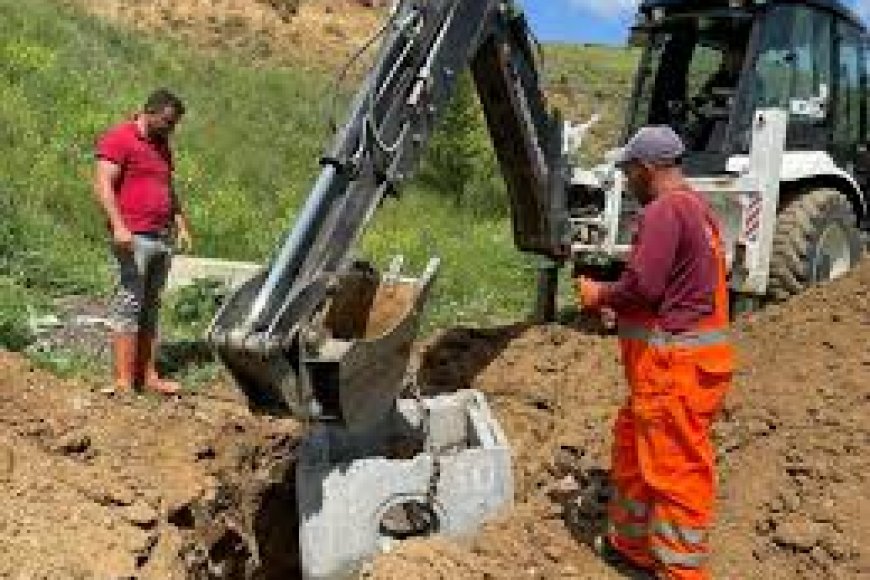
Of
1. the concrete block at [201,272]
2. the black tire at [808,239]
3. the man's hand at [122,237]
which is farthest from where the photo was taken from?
the concrete block at [201,272]

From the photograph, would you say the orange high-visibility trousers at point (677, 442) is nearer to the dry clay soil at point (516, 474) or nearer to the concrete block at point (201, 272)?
the dry clay soil at point (516, 474)

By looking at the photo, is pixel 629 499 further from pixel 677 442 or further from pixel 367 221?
pixel 367 221

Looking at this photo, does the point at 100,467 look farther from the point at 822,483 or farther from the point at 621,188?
the point at 621,188

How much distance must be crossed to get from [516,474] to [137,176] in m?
2.92

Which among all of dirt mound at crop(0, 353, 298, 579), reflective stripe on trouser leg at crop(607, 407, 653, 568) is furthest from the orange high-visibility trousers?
dirt mound at crop(0, 353, 298, 579)

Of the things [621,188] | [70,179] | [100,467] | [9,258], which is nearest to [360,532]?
[100,467]

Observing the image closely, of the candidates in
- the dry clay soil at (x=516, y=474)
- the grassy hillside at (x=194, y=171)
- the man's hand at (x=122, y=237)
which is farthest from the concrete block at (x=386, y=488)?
the grassy hillside at (x=194, y=171)

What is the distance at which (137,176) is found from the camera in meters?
7.96

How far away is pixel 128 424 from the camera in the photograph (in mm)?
6652

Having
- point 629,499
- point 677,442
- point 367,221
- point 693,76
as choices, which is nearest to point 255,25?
point 693,76

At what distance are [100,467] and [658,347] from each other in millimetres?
2566

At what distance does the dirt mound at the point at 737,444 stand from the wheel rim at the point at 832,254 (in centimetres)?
87

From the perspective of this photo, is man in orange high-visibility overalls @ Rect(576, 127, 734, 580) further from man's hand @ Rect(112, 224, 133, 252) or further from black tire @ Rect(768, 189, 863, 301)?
black tire @ Rect(768, 189, 863, 301)

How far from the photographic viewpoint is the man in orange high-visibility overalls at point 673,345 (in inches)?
211
